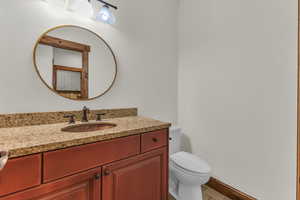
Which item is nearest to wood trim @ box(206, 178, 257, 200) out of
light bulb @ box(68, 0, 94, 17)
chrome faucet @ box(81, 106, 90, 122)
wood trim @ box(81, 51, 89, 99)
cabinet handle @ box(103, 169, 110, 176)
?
cabinet handle @ box(103, 169, 110, 176)

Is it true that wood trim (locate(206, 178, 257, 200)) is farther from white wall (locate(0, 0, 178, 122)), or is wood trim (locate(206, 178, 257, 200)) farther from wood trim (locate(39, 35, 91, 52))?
wood trim (locate(39, 35, 91, 52))

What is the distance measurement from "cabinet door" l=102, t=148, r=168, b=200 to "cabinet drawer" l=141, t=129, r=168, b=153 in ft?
0.15

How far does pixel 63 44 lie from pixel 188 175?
1600 mm

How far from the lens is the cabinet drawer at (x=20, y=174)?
0.62m

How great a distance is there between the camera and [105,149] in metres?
0.90

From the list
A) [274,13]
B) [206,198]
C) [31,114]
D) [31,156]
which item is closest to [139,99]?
[31,114]

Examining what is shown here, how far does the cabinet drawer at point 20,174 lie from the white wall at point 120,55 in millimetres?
636

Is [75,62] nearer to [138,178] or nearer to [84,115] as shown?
[84,115]

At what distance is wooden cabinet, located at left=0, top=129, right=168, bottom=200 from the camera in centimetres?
66

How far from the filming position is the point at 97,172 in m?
0.87

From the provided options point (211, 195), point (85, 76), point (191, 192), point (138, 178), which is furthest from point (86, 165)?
point (211, 195)

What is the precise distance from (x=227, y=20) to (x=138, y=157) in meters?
1.64

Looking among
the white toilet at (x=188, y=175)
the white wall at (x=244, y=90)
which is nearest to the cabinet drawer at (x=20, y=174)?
the white toilet at (x=188, y=175)

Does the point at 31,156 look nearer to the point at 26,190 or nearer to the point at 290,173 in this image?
the point at 26,190
